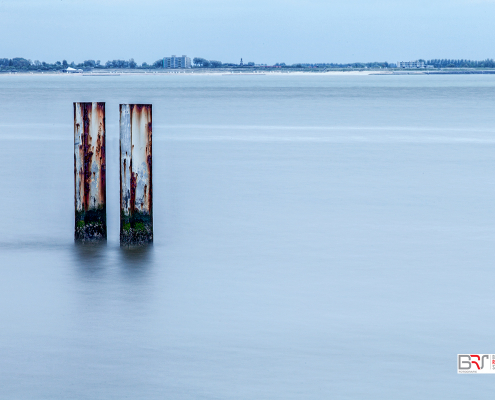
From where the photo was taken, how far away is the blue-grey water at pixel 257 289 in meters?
6.28

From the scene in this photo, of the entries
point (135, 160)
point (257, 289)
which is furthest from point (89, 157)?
point (257, 289)

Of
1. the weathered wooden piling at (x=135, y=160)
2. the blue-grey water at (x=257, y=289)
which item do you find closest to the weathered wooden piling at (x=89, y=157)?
the weathered wooden piling at (x=135, y=160)

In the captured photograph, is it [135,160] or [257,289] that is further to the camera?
[135,160]

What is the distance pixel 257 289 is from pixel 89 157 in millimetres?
2462

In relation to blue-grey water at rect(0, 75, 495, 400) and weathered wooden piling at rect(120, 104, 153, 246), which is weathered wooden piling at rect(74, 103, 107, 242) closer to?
weathered wooden piling at rect(120, 104, 153, 246)

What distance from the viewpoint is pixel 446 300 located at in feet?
27.7

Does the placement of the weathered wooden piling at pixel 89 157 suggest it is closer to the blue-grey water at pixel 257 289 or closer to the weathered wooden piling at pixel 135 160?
the weathered wooden piling at pixel 135 160

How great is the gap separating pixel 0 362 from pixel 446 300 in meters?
4.35

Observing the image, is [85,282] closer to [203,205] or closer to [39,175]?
[203,205]

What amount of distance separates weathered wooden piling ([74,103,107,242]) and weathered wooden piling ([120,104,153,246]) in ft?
1.00

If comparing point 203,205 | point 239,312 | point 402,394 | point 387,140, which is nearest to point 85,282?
point 239,312

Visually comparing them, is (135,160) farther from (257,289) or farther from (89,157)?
(257,289)

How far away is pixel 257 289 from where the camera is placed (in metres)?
8.92

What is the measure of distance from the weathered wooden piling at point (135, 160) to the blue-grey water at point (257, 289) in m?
0.67
